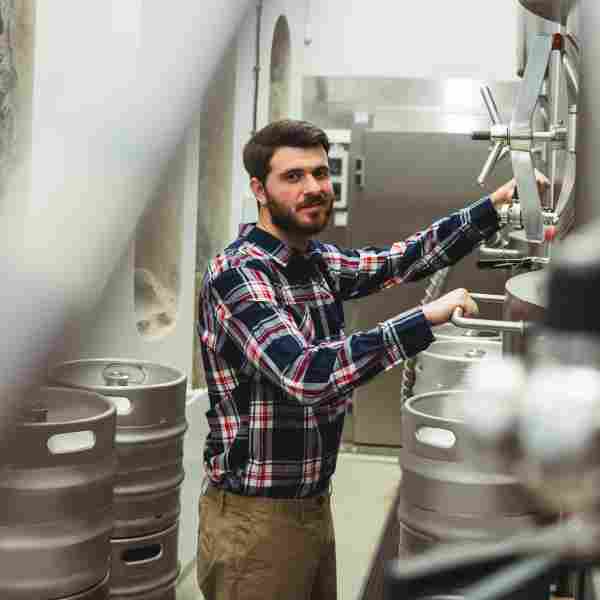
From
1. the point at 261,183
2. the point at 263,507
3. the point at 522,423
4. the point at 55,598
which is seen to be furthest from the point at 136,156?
the point at 522,423

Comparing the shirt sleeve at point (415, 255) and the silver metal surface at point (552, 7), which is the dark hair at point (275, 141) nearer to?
the shirt sleeve at point (415, 255)

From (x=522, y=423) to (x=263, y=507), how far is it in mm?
1662

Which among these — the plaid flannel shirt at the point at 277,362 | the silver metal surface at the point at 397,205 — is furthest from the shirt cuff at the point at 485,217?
the silver metal surface at the point at 397,205

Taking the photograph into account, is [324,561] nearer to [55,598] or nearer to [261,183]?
[55,598]

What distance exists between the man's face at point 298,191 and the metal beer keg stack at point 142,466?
0.57 m

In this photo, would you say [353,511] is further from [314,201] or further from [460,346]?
[314,201]

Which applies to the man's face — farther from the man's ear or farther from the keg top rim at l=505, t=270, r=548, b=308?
the keg top rim at l=505, t=270, r=548, b=308

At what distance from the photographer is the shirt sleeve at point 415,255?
211 cm

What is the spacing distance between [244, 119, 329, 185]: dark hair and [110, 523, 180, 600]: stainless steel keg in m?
0.95

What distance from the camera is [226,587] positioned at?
6.21 ft

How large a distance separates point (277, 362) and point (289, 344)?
0.04m

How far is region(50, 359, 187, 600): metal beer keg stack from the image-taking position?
2.18 meters

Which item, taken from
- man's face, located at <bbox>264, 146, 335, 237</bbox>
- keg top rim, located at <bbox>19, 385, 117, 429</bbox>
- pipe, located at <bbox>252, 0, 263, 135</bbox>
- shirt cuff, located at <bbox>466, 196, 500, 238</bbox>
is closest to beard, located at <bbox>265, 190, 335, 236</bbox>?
man's face, located at <bbox>264, 146, 335, 237</bbox>

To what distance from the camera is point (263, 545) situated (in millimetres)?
1847
